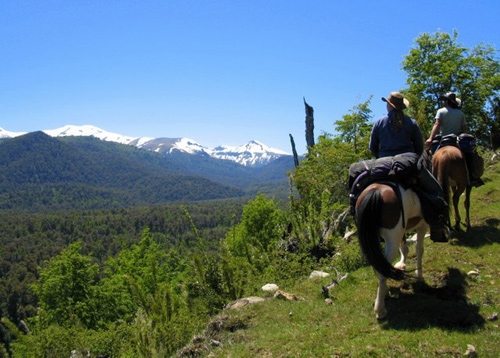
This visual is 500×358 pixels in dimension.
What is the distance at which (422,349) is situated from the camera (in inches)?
209

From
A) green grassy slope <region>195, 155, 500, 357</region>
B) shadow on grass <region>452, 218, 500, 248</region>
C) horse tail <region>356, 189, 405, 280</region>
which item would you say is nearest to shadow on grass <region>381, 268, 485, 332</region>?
green grassy slope <region>195, 155, 500, 357</region>

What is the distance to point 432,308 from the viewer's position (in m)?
6.55

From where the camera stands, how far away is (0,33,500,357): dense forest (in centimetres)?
1109

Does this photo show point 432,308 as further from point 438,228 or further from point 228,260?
point 228,260

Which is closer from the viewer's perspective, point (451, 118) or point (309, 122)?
point (451, 118)

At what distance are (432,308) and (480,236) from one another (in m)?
4.88

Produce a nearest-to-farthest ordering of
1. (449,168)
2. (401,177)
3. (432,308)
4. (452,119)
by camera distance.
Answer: (432,308), (401,177), (449,168), (452,119)

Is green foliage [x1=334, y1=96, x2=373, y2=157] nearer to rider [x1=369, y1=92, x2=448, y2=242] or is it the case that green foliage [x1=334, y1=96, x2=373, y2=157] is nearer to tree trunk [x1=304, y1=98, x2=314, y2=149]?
tree trunk [x1=304, y1=98, x2=314, y2=149]

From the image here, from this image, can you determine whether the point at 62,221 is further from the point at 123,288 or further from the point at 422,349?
the point at 422,349

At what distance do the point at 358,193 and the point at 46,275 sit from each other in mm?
36393

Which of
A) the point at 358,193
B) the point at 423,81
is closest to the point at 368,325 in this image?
the point at 358,193

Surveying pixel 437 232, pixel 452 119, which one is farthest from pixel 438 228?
pixel 452 119

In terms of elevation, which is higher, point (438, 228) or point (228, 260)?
point (438, 228)

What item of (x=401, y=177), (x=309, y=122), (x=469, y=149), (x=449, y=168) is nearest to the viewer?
(x=401, y=177)
